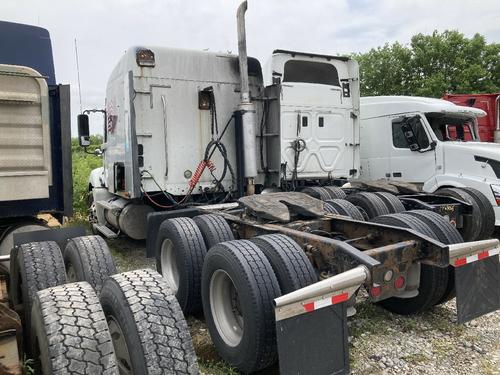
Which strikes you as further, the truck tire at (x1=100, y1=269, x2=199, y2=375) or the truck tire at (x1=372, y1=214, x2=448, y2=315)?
the truck tire at (x1=372, y1=214, x2=448, y2=315)

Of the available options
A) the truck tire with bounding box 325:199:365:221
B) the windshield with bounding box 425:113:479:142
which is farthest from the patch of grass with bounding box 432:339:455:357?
the windshield with bounding box 425:113:479:142

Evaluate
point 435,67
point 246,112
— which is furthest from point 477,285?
point 435,67

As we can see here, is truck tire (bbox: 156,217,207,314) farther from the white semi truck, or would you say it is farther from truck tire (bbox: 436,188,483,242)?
truck tire (bbox: 436,188,483,242)

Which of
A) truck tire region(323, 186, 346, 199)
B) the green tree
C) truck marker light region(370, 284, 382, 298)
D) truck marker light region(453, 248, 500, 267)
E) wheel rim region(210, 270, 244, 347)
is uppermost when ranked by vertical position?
the green tree

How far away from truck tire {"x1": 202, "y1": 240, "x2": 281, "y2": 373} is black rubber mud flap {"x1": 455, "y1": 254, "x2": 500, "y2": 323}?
1481 mm

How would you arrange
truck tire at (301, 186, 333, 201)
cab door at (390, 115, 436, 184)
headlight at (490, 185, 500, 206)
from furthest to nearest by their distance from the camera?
cab door at (390, 115, 436, 184) → headlight at (490, 185, 500, 206) → truck tire at (301, 186, 333, 201)

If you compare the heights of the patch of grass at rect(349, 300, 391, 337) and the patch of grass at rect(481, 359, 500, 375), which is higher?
the patch of grass at rect(349, 300, 391, 337)

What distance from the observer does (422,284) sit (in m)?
3.86

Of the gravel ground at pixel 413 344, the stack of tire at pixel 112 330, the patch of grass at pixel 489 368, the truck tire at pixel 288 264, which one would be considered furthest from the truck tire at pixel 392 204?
the stack of tire at pixel 112 330

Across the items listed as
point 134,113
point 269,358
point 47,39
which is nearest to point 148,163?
point 134,113

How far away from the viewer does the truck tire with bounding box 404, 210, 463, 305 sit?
12.8 ft

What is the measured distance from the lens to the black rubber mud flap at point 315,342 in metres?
2.59

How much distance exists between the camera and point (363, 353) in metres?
3.53

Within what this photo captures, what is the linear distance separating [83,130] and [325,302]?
5.64m
